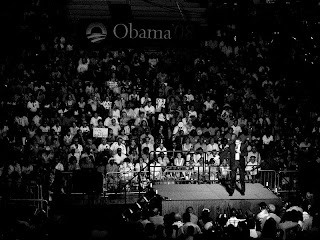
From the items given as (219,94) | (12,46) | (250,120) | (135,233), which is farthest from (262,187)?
(12,46)

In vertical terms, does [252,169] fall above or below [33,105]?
below

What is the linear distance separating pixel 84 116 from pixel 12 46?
562 centimetres

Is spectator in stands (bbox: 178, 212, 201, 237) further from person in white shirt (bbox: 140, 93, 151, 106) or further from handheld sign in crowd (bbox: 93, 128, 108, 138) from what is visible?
person in white shirt (bbox: 140, 93, 151, 106)

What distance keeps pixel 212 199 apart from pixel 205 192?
2.87 ft

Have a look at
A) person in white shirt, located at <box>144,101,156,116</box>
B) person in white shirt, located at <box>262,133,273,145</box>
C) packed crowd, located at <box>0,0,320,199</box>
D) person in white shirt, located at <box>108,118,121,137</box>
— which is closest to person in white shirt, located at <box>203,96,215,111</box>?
packed crowd, located at <box>0,0,320,199</box>

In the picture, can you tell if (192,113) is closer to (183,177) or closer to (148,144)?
(148,144)

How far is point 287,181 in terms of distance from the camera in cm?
2028

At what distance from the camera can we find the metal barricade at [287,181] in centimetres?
2033

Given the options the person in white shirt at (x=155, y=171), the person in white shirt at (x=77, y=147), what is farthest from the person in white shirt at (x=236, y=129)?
the person in white shirt at (x=77, y=147)

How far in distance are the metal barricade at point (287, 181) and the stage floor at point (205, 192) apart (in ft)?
3.27

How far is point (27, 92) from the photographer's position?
23.1m

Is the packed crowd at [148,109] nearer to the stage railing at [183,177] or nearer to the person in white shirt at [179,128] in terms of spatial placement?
the person in white shirt at [179,128]

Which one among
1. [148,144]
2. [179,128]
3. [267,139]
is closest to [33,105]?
[148,144]

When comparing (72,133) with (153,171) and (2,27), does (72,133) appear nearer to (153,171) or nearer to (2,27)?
(153,171)
